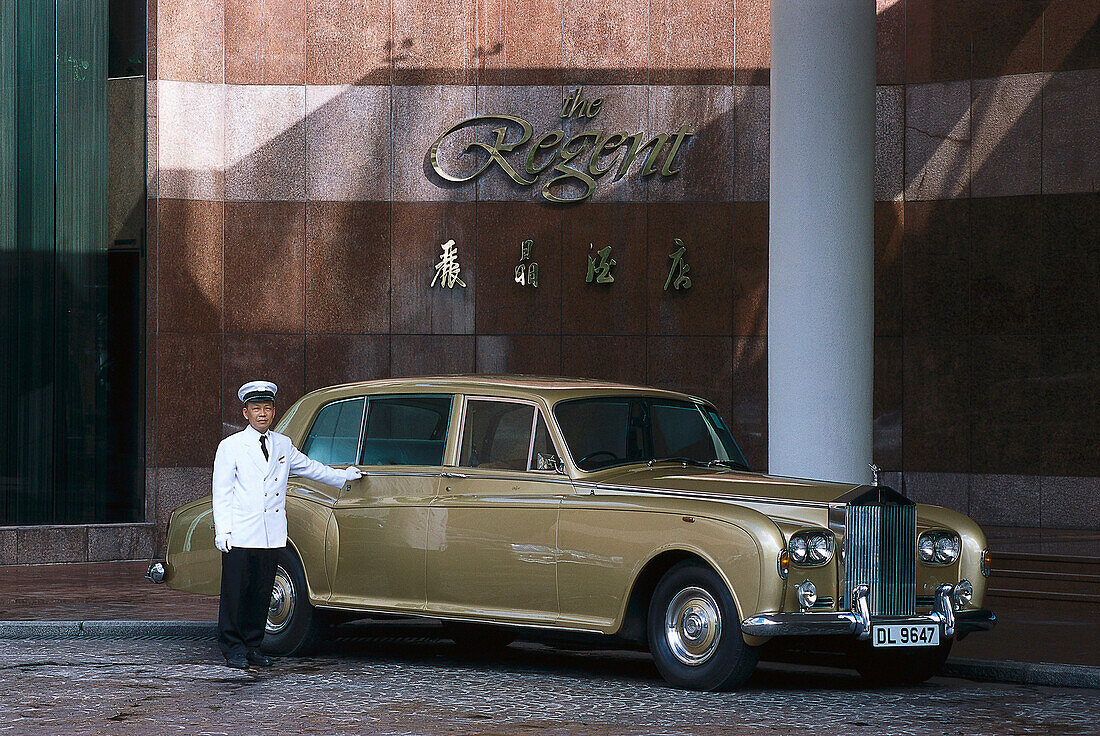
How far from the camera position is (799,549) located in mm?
7695

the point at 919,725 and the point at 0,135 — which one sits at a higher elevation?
the point at 0,135

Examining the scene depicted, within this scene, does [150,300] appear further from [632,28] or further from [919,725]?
[919,725]

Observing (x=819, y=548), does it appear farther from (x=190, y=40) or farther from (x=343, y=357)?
(x=190, y=40)

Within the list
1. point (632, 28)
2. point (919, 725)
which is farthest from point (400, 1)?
point (919, 725)

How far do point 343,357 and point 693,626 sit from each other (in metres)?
10.4

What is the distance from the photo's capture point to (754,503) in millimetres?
8102

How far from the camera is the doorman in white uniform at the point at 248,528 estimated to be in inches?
349

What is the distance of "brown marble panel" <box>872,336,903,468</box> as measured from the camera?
17.4m

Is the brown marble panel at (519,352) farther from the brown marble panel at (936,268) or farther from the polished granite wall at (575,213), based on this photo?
the brown marble panel at (936,268)

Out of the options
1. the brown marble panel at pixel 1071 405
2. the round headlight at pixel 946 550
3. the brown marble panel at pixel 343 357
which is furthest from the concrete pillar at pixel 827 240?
the brown marble panel at pixel 343 357

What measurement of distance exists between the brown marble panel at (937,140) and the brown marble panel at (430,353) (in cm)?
570

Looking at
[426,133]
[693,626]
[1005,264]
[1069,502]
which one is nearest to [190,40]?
[426,133]

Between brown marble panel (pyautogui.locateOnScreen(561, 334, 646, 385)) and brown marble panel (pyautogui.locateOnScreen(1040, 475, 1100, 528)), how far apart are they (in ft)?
16.0

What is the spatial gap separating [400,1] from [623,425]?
10.4 meters
